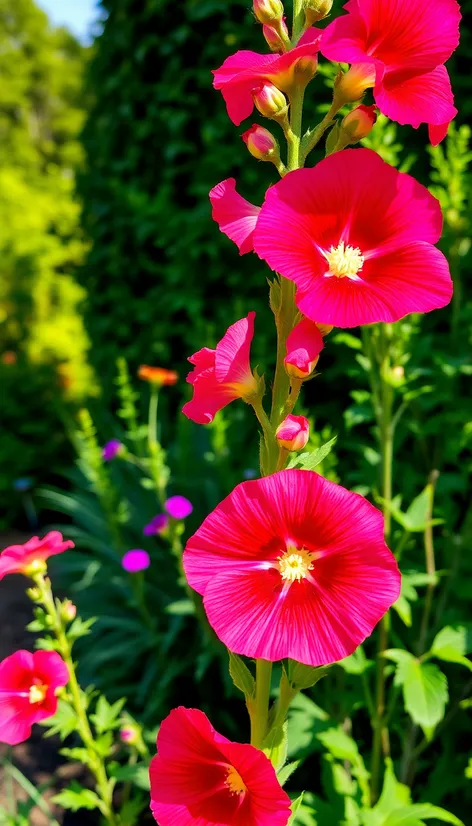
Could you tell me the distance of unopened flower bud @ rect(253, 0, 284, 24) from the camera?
778 mm

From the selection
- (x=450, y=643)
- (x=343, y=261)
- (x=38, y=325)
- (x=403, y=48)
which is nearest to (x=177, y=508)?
(x=450, y=643)

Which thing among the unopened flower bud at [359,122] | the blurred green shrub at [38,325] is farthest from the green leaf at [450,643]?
the blurred green shrub at [38,325]

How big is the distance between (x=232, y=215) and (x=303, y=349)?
206 mm

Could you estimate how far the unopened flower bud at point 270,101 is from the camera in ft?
2.48

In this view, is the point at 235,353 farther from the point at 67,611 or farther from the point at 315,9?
the point at 67,611

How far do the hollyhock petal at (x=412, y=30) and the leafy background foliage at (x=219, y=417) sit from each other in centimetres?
81

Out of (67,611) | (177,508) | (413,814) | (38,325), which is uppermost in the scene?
(38,325)

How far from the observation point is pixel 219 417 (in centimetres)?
246

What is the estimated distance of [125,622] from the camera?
2.46 metres

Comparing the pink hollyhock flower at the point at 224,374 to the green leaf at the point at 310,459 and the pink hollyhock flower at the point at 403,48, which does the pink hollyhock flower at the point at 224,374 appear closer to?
the green leaf at the point at 310,459

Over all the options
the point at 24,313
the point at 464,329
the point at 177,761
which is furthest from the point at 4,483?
the point at 177,761

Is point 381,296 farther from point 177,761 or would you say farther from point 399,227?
point 177,761

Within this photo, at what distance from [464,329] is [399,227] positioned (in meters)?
1.59

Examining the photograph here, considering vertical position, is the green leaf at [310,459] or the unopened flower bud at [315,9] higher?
the unopened flower bud at [315,9]
